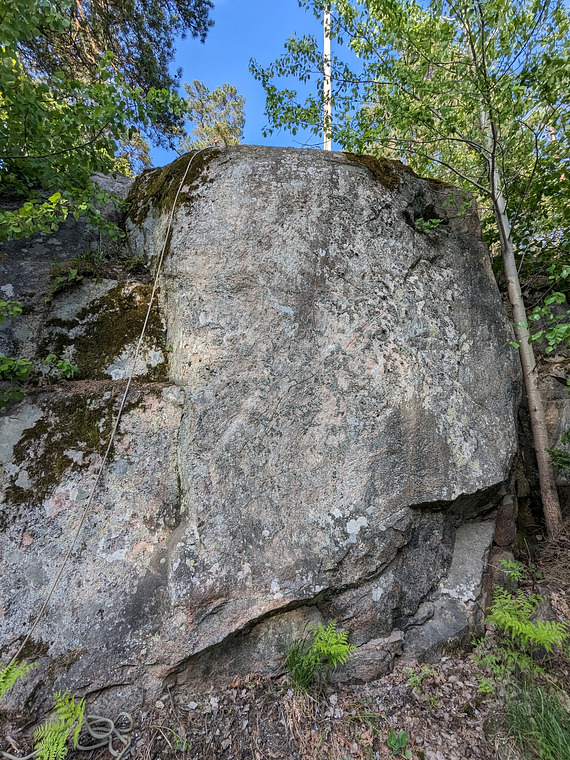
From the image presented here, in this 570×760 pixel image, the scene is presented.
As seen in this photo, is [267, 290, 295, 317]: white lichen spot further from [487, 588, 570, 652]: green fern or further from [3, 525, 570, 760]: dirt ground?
[487, 588, 570, 652]: green fern

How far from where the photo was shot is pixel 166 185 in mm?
3506

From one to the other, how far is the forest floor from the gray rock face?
14 cm

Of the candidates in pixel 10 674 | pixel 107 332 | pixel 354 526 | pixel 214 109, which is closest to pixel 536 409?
pixel 354 526

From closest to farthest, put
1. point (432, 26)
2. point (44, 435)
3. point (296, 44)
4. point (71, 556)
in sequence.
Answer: point (71, 556), point (44, 435), point (432, 26), point (296, 44)

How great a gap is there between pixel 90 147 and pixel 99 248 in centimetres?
89

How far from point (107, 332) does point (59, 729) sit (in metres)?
2.58

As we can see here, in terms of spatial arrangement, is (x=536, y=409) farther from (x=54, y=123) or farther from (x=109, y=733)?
(x=54, y=123)

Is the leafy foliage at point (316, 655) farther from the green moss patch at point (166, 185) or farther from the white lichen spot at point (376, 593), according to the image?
the green moss patch at point (166, 185)

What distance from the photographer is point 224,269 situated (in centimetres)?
302

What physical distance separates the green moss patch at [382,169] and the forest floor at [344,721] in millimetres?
4198

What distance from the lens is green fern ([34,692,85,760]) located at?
5.67 ft

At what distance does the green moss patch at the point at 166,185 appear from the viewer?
3.28 m

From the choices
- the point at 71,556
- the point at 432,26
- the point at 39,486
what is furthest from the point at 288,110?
the point at 71,556

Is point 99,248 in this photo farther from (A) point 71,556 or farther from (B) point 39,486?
(A) point 71,556
